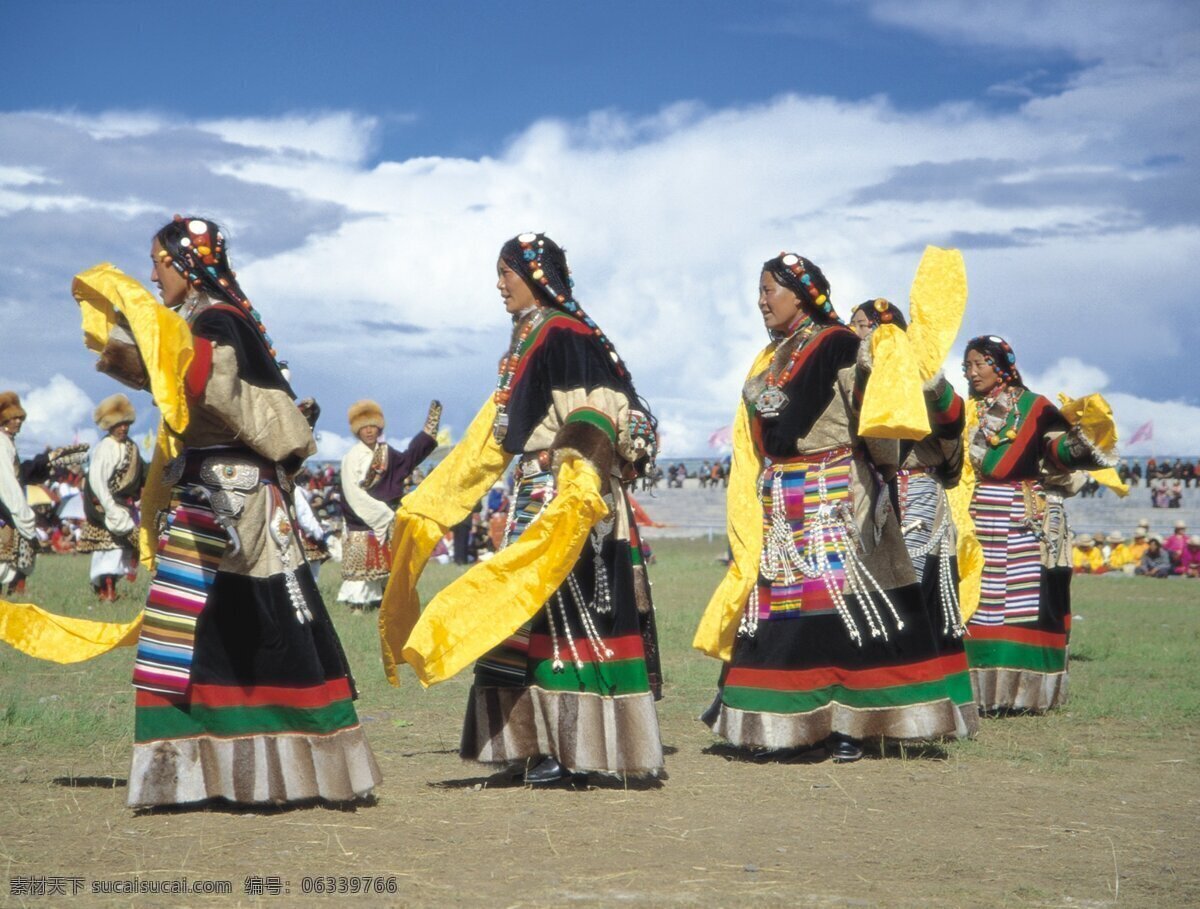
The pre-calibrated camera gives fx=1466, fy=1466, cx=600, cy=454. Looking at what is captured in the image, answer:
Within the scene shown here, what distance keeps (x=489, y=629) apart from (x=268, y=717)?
0.93m

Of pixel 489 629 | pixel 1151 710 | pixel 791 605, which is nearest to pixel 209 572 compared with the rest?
pixel 489 629

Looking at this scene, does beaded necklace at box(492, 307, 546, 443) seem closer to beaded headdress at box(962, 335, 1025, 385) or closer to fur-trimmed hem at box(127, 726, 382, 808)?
fur-trimmed hem at box(127, 726, 382, 808)

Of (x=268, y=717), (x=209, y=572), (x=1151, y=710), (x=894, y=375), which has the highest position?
(x=894, y=375)

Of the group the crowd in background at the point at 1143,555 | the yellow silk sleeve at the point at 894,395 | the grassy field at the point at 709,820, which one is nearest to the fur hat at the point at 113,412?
the grassy field at the point at 709,820

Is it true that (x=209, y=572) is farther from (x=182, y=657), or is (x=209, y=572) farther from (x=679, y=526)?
(x=679, y=526)

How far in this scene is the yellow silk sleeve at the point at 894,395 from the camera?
6.30m

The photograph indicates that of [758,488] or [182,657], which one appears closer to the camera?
[182,657]

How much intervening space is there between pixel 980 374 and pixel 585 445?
167 inches

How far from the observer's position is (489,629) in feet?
19.3

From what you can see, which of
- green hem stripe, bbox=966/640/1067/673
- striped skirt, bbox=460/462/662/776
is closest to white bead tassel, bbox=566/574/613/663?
striped skirt, bbox=460/462/662/776

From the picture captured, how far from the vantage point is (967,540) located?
30.2 ft

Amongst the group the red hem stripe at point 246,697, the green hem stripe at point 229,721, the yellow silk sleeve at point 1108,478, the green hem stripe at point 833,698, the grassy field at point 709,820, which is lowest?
the grassy field at point 709,820

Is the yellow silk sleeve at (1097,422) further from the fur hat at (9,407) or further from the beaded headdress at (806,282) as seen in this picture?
the fur hat at (9,407)

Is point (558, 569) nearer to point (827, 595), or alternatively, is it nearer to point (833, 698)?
point (827, 595)
